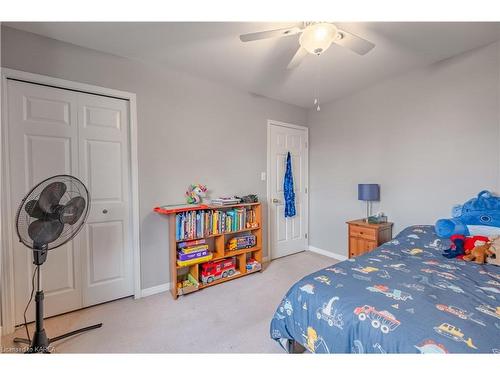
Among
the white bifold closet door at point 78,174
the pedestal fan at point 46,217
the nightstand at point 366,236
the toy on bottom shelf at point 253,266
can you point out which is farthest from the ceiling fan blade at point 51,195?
the nightstand at point 366,236

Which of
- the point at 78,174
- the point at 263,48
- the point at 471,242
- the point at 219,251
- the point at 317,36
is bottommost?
the point at 219,251

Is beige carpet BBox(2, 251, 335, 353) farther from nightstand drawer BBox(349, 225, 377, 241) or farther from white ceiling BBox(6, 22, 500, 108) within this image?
white ceiling BBox(6, 22, 500, 108)

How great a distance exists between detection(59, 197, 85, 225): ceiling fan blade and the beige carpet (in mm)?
931

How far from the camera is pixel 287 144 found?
3.43 m

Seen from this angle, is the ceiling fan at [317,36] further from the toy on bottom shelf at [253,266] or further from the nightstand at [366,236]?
the toy on bottom shelf at [253,266]

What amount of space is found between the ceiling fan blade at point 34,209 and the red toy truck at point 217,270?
153 cm

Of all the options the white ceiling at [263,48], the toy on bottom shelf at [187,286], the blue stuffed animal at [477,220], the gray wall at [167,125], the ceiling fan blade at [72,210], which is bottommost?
the toy on bottom shelf at [187,286]

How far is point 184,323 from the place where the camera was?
183 centimetres

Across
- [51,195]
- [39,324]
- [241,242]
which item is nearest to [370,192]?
[241,242]

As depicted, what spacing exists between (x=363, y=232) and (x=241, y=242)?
1.47 m

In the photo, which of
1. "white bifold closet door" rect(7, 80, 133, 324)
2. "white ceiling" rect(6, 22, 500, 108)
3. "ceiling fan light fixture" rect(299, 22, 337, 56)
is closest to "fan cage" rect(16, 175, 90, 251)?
"white bifold closet door" rect(7, 80, 133, 324)

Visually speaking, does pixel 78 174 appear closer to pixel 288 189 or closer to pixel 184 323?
pixel 184 323

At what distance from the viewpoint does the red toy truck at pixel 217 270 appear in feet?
7.94

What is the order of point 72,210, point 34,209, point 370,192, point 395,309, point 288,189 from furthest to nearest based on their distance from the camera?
point 288,189
point 370,192
point 72,210
point 34,209
point 395,309
